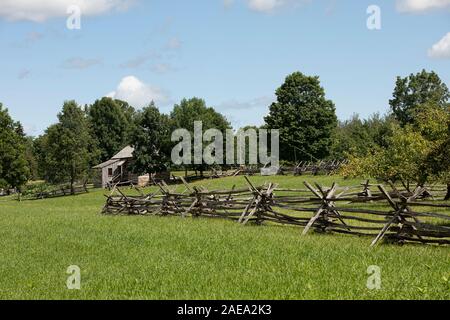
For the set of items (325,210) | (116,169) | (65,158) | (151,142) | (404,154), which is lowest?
(325,210)

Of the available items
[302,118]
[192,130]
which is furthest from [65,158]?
[302,118]

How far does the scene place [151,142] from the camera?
58.0 m

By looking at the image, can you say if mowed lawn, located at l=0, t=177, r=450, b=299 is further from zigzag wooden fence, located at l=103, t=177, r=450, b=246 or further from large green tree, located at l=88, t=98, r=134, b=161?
large green tree, located at l=88, t=98, r=134, b=161

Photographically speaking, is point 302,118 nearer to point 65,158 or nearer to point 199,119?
point 199,119

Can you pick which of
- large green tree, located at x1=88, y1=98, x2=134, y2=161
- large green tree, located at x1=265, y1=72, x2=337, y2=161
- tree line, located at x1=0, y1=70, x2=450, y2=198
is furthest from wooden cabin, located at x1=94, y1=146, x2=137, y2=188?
large green tree, located at x1=88, y1=98, x2=134, y2=161

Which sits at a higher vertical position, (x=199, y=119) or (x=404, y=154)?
(x=199, y=119)

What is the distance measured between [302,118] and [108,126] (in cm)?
3806

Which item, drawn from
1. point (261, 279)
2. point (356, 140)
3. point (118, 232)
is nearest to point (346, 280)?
point (261, 279)

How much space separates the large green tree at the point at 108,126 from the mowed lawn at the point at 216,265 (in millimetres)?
70504

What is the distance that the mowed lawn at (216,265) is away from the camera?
25.8 ft

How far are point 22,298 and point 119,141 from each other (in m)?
80.7

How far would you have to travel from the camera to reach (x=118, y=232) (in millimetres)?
15727

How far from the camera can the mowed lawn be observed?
7.86 m
